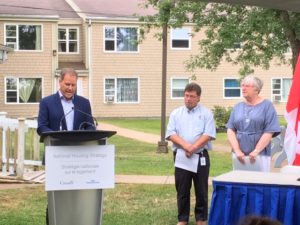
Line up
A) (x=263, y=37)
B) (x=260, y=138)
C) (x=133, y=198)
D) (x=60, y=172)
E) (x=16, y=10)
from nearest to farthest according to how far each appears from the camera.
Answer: (x=60, y=172)
(x=260, y=138)
(x=133, y=198)
(x=263, y=37)
(x=16, y=10)

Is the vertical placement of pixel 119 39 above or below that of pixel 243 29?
above

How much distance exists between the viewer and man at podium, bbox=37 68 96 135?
561 centimetres

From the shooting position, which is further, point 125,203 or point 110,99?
point 110,99

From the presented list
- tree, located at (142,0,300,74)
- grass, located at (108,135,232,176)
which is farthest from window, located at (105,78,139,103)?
tree, located at (142,0,300,74)

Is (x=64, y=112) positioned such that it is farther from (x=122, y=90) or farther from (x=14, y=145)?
(x=122, y=90)

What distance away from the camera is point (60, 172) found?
199 inches

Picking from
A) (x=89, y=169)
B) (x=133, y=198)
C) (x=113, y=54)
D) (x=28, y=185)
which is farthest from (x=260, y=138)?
(x=113, y=54)

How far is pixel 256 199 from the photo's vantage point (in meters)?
4.89

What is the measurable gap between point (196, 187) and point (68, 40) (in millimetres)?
28051

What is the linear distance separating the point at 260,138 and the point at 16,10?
28.4 metres

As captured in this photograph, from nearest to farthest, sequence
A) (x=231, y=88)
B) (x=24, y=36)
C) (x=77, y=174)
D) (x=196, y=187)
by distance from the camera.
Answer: (x=77, y=174), (x=196, y=187), (x=24, y=36), (x=231, y=88)

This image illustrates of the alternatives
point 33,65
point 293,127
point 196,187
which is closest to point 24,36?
point 33,65

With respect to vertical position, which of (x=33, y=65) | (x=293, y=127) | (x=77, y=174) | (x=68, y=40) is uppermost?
(x=68, y=40)

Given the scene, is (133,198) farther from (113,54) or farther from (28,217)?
(113,54)
